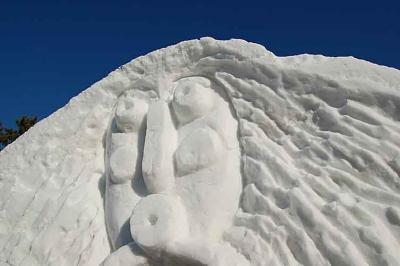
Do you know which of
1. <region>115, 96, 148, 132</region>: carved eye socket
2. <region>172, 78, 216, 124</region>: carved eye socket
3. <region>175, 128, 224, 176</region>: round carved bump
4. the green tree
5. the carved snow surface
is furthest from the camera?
the green tree

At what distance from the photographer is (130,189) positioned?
323 centimetres

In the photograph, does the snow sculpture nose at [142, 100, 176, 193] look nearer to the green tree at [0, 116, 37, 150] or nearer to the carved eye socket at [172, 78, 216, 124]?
the carved eye socket at [172, 78, 216, 124]

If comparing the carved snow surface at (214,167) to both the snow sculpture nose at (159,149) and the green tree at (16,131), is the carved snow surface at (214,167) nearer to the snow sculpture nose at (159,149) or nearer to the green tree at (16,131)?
the snow sculpture nose at (159,149)

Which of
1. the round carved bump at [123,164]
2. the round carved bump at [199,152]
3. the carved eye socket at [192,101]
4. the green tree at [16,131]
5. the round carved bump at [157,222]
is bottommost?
the green tree at [16,131]

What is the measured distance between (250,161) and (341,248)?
772 millimetres

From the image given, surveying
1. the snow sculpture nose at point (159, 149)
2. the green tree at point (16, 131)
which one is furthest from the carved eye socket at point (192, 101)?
the green tree at point (16, 131)

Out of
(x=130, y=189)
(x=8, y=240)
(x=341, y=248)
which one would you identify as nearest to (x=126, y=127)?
(x=130, y=189)

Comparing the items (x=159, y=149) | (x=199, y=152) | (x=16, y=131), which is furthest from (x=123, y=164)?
(x=16, y=131)

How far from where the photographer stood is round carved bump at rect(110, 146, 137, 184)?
10.7ft

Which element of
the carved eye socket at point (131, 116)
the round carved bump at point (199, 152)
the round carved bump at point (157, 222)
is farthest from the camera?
the carved eye socket at point (131, 116)

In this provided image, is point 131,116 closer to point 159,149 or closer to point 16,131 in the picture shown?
point 159,149

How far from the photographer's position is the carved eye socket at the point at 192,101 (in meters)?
3.23

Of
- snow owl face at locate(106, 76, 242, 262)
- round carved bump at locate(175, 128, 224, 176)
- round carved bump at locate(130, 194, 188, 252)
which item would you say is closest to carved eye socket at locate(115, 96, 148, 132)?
snow owl face at locate(106, 76, 242, 262)

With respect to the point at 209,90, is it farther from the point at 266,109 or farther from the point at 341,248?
the point at 341,248
